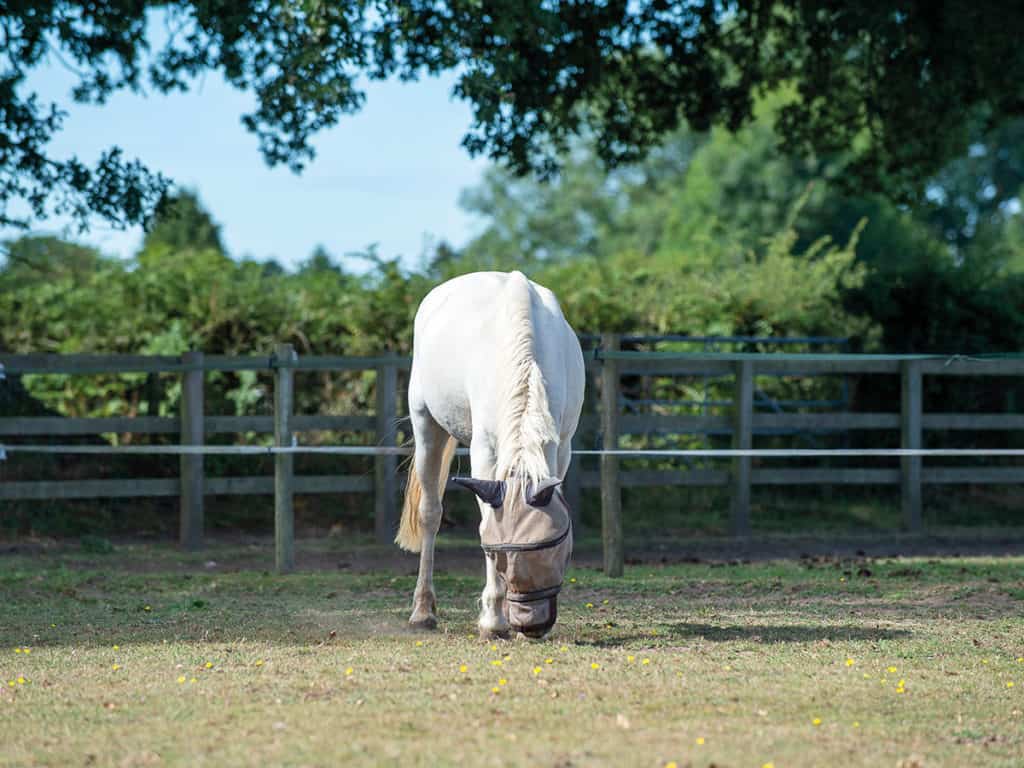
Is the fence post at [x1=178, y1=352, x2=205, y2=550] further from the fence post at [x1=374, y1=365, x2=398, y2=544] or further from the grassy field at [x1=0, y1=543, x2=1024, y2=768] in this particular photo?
the grassy field at [x1=0, y1=543, x2=1024, y2=768]

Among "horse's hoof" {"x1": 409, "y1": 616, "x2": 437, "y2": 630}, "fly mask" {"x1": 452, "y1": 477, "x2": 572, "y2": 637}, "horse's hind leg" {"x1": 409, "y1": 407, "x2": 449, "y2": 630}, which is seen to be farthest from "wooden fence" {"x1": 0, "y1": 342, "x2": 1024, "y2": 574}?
"fly mask" {"x1": 452, "y1": 477, "x2": 572, "y2": 637}

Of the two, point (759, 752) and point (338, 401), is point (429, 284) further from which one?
point (759, 752)

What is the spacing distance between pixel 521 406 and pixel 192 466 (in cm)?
582

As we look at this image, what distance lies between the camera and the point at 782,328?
46.3 feet

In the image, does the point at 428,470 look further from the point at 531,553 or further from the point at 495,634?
the point at 531,553

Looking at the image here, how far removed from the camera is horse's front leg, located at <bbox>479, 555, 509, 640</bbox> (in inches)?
230

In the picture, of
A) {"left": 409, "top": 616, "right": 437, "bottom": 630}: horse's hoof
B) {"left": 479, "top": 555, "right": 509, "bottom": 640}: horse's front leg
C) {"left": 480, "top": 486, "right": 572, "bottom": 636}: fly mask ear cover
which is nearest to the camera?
{"left": 480, "top": 486, "right": 572, "bottom": 636}: fly mask ear cover

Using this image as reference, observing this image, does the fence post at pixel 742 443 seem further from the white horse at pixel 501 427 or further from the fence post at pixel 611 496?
the white horse at pixel 501 427

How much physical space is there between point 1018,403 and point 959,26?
462cm

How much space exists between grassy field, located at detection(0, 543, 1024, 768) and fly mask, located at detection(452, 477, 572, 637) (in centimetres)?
23

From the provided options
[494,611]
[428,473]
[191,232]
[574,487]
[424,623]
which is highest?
[191,232]

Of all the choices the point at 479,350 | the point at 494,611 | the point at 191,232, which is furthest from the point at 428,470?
the point at 191,232

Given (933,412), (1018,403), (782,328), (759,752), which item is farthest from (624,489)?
(759,752)

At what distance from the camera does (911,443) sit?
1208 centimetres
